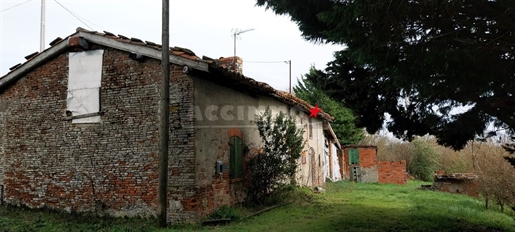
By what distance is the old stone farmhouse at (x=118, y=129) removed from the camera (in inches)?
330

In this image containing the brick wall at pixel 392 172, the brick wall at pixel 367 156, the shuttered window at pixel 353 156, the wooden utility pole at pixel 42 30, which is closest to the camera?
the wooden utility pole at pixel 42 30

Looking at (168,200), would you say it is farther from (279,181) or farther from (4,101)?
(4,101)

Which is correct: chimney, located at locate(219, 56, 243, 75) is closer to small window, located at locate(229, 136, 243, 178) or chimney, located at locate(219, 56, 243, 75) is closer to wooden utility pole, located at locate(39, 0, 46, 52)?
small window, located at locate(229, 136, 243, 178)

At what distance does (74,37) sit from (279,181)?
23.8 ft

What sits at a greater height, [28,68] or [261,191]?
[28,68]

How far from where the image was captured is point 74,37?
31.0 ft

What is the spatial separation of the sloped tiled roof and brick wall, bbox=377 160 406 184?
44.0ft

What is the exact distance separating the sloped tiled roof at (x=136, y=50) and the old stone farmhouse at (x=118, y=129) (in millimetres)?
29

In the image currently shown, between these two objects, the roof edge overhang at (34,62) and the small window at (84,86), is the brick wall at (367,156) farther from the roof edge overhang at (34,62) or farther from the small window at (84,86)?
the roof edge overhang at (34,62)

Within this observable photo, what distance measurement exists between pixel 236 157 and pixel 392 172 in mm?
14600

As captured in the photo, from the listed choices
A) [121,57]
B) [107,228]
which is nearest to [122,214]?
[107,228]

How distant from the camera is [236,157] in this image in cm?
1007

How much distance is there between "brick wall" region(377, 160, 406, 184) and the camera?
2134 centimetres

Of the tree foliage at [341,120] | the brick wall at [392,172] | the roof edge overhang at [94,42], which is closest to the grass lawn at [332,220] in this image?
the roof edge overhang at [94,42]
